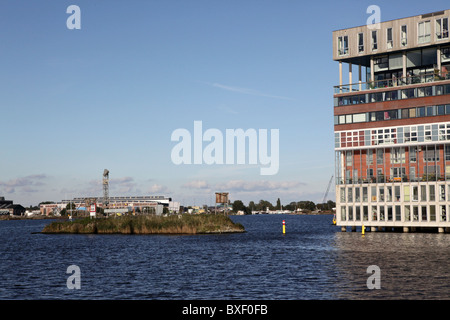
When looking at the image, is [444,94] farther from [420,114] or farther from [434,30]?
[434,30]

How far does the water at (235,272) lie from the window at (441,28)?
41287 mm

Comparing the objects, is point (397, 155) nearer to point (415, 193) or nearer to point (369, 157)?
point (369, 157)

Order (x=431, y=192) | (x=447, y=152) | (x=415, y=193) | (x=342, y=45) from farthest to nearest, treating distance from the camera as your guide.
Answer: (x=342, y=45) < (x=415, y=193) < (x=447, y=152) < (x=431, y=192)

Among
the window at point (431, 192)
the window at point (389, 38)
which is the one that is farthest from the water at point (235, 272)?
the window at point (389, 38)

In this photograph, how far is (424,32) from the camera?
11162 cm

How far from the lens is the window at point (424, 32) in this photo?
111 metres

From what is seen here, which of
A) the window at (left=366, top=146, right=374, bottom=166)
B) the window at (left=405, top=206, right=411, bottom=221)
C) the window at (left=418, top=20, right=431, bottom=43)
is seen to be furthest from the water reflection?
the window at (left=418, top=20, right=431, bottom=43)

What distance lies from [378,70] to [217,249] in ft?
189

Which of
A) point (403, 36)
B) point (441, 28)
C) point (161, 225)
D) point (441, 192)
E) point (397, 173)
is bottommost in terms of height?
point (161, 225)

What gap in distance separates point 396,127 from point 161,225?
52.6 metres

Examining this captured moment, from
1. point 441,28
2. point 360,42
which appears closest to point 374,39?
Answer: point 360,42

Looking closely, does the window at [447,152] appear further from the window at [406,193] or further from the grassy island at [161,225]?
the grassy island at [161,225]

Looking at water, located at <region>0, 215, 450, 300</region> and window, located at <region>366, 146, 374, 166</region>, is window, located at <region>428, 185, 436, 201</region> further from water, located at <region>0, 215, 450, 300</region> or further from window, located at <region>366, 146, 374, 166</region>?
water, located at <region>0, 215, 450, 300</region>
